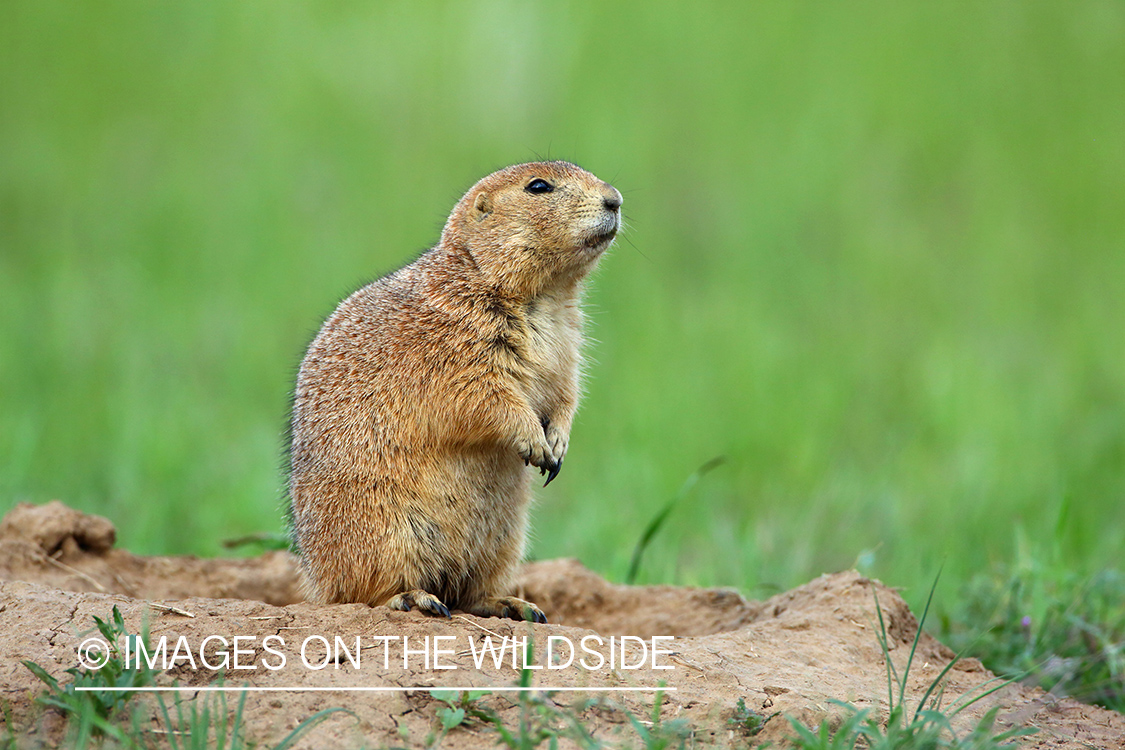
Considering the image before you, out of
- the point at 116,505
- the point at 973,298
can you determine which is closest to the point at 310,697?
the point at 116,505

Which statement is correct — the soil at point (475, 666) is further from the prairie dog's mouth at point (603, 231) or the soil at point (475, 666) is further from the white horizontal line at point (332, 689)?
the prairie dog's mouth at point (603, 231)

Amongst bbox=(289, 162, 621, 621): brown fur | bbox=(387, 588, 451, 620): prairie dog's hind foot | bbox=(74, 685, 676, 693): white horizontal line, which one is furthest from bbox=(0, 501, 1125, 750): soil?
bbox=(289, 162, 621, 621): brown fur

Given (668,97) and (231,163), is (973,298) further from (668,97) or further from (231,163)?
(231,163)

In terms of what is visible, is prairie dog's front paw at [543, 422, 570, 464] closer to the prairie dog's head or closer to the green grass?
the prairie dog's head

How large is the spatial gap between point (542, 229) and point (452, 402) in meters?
0.86

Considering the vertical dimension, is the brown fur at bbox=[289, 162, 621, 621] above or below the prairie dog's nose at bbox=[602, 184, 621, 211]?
below

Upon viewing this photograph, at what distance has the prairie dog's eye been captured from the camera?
4.68 meters

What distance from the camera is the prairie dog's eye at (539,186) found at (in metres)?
4.68

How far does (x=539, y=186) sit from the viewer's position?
15.4 ft

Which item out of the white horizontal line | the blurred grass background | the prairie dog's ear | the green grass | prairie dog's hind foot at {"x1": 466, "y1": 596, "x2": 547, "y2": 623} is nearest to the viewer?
the white horizontal line

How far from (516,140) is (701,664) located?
8707 mm

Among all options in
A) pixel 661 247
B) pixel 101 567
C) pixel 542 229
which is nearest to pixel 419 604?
pixel 542 229

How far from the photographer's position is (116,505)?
23.4 feet

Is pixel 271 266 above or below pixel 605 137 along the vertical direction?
below
